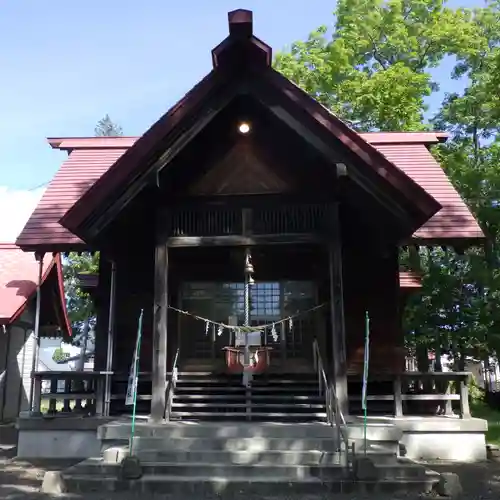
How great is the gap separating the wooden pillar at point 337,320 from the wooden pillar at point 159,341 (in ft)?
8.70

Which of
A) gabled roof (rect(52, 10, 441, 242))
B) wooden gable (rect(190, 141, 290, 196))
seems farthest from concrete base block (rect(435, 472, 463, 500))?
wooden gable (rect(190, 141, 290, 196))

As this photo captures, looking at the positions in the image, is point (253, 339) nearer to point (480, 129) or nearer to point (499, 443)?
point (499, 443)

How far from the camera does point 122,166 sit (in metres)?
9.37

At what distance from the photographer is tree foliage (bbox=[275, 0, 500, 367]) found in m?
22.2

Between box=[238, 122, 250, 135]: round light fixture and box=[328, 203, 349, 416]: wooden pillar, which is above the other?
box=[238, 122, 250, 135]: round light fixture

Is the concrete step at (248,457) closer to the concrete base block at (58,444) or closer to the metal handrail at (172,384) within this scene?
the metal handrail at (172,384)

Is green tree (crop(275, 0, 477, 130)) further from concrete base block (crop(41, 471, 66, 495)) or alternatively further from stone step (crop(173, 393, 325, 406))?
concrete base block (crop(41, 471, 66, 495))

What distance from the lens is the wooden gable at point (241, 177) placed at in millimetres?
10148

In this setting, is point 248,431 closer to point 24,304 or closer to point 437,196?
point 437,196

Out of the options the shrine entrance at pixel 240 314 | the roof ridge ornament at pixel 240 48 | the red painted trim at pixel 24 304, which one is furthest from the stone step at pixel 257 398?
the red painted trim at pixel 24 304

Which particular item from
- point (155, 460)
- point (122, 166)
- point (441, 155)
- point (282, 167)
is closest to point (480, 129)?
point (441, 155)

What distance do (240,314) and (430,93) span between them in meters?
16.5

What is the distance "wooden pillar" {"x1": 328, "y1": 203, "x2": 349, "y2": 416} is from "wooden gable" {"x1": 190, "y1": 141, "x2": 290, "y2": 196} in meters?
1.06

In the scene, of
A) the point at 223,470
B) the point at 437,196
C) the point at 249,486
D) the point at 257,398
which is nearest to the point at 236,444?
the point at 223,470
